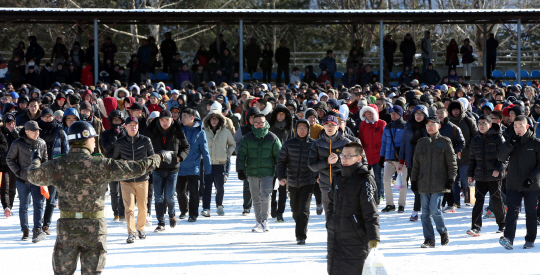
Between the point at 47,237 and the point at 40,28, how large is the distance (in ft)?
109

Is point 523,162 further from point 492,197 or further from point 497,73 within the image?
point 497,73

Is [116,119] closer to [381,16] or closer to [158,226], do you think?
[158,226]

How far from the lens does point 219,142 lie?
36.3 feet

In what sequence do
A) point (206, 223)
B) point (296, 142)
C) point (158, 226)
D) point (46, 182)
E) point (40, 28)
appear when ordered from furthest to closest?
point (40, 28)
point (206, 223)
point (158, 226)
point (296, 142)
point (46, 182)

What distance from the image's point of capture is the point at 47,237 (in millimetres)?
9227

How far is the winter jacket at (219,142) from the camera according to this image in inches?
433

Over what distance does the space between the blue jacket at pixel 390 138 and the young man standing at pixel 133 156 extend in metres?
3.74

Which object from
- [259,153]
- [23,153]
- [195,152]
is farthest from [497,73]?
[23,153]

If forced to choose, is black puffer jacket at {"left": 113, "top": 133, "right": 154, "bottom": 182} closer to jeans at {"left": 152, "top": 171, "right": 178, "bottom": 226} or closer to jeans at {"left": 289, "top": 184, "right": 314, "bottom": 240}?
jeans at {"left": 152, "top": 171, "right": 178, "bottom": 226}

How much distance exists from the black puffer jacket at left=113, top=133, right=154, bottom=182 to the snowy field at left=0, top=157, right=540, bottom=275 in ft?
3.50

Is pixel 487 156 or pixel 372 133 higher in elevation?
pixel 372 133

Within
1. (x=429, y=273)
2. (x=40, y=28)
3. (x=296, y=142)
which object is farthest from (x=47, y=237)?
(x=40, y=28)

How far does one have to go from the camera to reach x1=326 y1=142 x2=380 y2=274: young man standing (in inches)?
215

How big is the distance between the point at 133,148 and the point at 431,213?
3.74 metres
